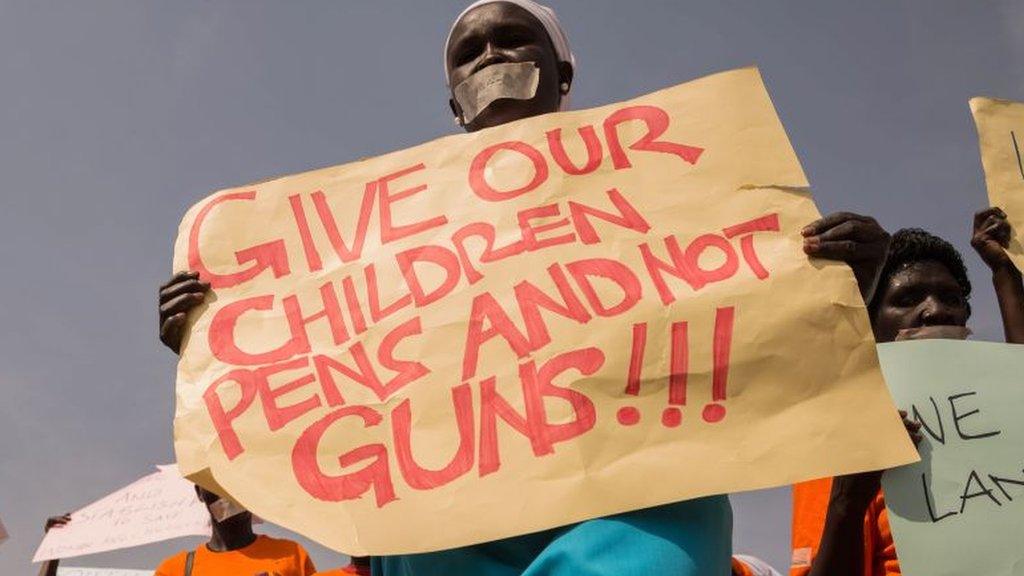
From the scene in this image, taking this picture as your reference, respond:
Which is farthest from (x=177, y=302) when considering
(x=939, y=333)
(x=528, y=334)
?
(x=939, y=333)

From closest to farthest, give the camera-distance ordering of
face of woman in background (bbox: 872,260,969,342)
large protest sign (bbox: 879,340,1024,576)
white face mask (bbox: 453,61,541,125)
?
large protest sign (bbox: 879,340,1024,576), white face mask (bbox: 453,61,541,125), face of woman in background (bbox: 872,260,969,342)

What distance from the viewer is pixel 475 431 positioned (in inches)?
62.0

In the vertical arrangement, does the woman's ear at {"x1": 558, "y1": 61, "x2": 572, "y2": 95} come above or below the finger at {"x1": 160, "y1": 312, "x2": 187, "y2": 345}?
above

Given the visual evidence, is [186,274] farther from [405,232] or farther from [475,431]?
[475,431]

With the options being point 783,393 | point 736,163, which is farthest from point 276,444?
point 736,163

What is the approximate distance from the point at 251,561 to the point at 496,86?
9.71ft

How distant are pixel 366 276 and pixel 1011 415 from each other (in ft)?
4.40

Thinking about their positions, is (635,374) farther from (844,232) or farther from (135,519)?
(135,519)

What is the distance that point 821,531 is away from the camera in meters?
2.30

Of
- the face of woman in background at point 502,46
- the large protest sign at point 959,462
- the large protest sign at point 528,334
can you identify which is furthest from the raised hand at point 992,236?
the face of woman in background at point 502,46

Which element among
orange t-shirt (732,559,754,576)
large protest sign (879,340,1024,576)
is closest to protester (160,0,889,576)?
large protest sign (879,340,1024,576)

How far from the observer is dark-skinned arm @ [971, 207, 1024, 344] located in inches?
102

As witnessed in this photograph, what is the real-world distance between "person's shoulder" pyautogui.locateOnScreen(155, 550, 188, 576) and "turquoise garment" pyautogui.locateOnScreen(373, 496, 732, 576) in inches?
118

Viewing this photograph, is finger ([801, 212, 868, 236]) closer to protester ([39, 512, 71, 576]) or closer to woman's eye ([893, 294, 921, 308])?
woman's eye ([893, 294, 921, 308])
